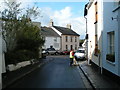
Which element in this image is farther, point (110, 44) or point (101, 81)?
point (110, 44)

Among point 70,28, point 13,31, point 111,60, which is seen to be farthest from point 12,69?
point 70,28

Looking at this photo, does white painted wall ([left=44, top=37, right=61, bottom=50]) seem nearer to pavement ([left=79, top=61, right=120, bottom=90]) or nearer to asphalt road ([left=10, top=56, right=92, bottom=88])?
asphalt road ([left=10, top=56, right=92, bottom=88])

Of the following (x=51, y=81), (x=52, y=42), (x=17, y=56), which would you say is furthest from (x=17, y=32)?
(x=52, y=42)

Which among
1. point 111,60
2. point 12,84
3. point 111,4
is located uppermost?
point 111,4

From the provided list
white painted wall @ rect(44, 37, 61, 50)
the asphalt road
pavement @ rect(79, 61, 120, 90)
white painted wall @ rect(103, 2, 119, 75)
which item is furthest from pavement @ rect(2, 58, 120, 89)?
white painted wall @ rect(44, 37, 61, 50)

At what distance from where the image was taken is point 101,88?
890 cm

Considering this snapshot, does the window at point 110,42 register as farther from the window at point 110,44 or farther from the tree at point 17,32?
the tree at point 17,32

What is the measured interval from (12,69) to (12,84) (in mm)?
5069

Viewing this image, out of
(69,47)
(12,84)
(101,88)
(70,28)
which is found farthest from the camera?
(70,28)

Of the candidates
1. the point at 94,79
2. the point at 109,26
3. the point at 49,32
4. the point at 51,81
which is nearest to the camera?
the point at 94,79

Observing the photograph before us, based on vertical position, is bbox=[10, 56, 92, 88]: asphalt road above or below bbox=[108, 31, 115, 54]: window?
below

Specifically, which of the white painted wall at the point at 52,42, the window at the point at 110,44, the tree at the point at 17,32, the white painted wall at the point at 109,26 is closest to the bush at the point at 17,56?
the tree at the point at 17,32

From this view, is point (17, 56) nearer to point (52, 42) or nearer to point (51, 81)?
point (51, 81)

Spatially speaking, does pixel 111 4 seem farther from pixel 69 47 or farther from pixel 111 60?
pixel 69 47
